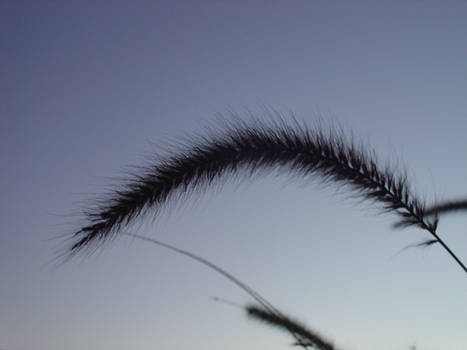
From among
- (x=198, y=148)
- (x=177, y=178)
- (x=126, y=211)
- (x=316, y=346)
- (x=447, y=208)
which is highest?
(x=447, y=208)

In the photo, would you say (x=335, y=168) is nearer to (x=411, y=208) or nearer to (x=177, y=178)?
(x=411, y=208)

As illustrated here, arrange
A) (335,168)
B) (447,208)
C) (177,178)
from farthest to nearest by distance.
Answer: (447,208), (335,168), (177,178)

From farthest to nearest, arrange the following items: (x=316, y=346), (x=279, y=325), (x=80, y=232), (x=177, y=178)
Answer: (x=177, y=178)
(x=80, y=232)
(x=279, y=325)
(x=316, y=346)

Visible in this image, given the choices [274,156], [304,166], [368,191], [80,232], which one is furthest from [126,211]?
[368,191]

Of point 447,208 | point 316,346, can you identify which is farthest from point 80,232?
point 447,208

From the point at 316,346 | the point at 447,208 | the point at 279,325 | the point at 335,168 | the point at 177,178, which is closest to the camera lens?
the point at 316,346

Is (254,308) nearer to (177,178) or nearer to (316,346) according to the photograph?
(316,346)

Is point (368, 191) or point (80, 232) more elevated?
point (368, 191)

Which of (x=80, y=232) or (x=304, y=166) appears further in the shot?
(x=304, y=166)

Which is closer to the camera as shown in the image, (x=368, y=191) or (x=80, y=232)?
(x=80, y=232)
